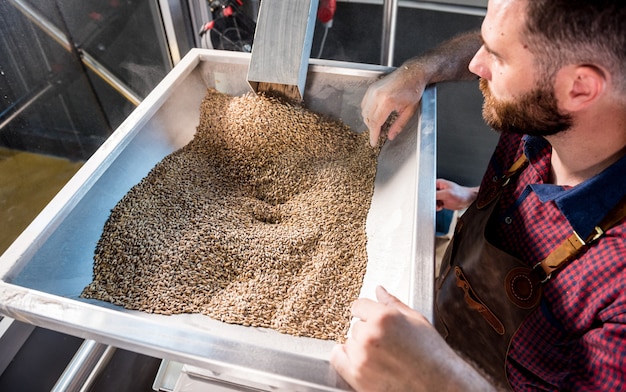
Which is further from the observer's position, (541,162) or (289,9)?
(289,9)

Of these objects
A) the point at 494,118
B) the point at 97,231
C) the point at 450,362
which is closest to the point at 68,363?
the point at 97,231

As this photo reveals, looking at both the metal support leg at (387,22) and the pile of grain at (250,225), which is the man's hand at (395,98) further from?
the metal support leg at (387,22)

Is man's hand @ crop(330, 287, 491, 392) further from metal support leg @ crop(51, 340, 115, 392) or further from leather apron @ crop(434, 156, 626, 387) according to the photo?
metal support leg @ crop(51, 340, 115, 392)

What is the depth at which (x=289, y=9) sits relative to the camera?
1145 millimetres

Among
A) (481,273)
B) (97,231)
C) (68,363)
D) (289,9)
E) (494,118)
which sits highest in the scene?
(289,9)

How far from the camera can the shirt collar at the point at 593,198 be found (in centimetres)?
74

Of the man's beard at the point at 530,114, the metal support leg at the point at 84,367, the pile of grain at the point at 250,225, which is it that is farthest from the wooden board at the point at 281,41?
the metal support leg at the point at 84,367

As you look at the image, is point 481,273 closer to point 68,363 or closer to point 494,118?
point 494,118

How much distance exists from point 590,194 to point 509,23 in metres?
0.33

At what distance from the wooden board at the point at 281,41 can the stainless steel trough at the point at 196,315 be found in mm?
101

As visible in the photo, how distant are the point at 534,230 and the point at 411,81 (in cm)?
46

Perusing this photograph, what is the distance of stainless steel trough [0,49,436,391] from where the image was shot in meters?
0.65

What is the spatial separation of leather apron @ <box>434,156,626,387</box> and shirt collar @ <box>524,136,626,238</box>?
0.06 feet

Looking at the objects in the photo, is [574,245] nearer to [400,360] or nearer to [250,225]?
[400,360]
